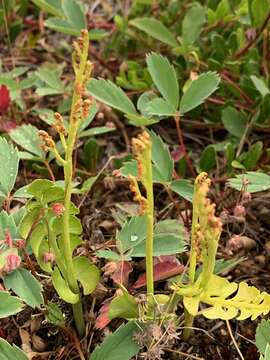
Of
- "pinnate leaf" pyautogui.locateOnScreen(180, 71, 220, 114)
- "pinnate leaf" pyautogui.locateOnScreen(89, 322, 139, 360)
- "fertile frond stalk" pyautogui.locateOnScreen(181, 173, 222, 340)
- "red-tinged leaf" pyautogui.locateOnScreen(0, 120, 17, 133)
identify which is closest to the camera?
"fertile frond stalk" pyautogui.locateOnScreen(181, 173, 222, 340)

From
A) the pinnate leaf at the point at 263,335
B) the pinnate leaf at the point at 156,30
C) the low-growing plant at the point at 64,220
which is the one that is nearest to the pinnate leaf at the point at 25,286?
the low-growing plant at the point at 64,220

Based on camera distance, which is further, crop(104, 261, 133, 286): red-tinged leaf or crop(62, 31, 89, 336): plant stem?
crop(104, 261, 133, 286): red-tinged leaf

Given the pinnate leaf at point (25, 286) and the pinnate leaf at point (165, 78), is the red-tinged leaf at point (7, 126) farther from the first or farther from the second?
the pinnate leaf at point (25, 286)

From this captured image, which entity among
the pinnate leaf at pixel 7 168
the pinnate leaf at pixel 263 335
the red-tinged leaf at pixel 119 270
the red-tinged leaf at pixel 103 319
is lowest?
the pinnate leaf at pixel 263 335

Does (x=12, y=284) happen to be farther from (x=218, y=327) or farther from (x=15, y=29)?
(x=15, y=29)

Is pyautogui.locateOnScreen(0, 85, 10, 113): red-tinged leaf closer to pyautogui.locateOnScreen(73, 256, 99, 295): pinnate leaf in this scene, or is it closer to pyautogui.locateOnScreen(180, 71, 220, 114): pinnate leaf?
pyautogui.locateOnScreen(180, 71, 220, 114): pinnate leaf

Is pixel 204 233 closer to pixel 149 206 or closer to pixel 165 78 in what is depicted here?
pixel 149 206

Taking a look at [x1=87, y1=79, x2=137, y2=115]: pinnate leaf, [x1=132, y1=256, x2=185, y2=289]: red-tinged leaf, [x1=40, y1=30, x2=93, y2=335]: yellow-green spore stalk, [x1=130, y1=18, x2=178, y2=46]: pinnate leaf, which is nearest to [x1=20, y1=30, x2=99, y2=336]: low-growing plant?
[x1=40, y1=30, x2=93, y2=335]: yellow-green spore stalk
